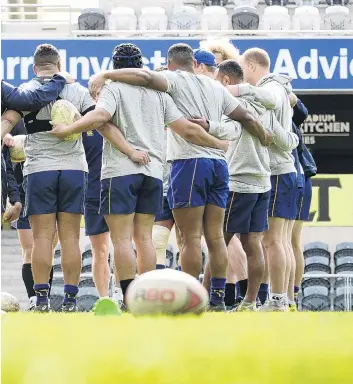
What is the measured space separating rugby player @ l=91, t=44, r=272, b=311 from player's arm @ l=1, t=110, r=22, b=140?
0.47m

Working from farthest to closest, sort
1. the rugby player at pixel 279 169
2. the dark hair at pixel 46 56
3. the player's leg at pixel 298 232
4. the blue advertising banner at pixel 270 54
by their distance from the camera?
1. the blue advertising banner at pixel 270 54
2. the player's leg at pixel 298 232
3. the rugby player at pixel 279 169
4. the dark hair at pixel 46 56

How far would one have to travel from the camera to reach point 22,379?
2.01m

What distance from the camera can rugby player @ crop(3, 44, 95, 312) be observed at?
5.82m

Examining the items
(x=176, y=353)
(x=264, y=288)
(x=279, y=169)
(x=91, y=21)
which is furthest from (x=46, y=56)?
(x=91, y=21)

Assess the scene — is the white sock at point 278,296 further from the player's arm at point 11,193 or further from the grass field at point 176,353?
the grass field at point 176,353

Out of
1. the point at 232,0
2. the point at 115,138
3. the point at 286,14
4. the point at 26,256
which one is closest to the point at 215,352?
the point at 115,138

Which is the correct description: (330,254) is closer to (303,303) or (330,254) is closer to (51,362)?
(303,303)

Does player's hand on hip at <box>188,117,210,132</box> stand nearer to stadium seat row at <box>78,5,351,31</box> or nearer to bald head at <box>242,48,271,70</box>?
bald head at <box>242,48,271,70</box>

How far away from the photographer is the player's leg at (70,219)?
231 inches

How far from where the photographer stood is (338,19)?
56.3 feet

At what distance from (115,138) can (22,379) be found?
352 centimetres

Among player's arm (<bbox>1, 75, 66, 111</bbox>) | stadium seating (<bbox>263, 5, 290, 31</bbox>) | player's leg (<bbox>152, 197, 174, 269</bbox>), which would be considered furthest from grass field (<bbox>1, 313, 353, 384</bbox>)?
stadium seating (<bbox>263, 5, 290, 31</bbox>)

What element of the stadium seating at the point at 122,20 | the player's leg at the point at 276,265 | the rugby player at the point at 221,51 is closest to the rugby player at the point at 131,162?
the player's leg at the point at 276,265

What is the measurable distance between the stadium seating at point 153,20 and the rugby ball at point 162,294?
13.8 metres
